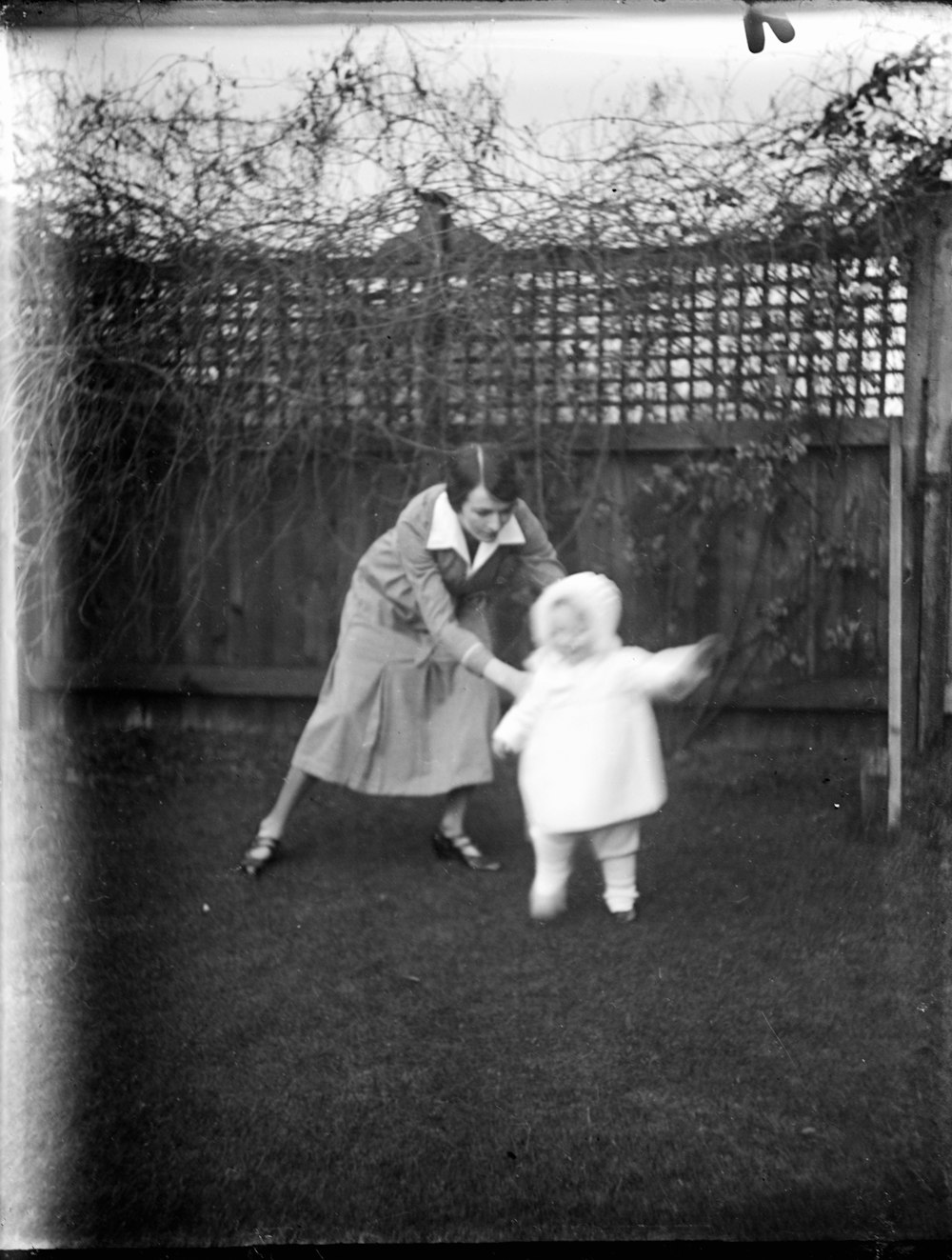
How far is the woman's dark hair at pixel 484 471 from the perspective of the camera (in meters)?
2.15

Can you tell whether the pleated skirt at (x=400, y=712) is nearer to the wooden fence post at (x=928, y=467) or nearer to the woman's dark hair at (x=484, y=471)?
the woman's dark hair at (x=484, y=471)

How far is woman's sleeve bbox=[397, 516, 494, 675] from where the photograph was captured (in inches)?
85.7

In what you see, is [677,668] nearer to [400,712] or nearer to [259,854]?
[400,712]

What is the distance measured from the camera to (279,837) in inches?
88.0

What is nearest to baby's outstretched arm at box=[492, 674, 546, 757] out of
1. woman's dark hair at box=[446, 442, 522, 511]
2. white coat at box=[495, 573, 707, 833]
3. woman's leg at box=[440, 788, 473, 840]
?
white coat at box=[495, 573, 707, 833]

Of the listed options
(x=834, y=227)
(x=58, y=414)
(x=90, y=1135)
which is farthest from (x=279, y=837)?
(x=834, y=227)

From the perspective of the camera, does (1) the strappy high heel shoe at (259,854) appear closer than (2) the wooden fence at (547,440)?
No

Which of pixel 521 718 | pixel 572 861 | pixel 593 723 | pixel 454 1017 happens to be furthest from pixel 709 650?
pixel 454 1017

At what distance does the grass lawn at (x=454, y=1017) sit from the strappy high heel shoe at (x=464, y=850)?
0.11 ft

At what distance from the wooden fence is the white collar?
2.5 inches

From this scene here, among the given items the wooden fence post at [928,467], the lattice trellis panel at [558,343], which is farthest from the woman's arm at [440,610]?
the wooden fence post at [928,467]

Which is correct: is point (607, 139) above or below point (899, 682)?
above

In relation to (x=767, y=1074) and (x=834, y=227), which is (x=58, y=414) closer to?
(x=834, y=227)

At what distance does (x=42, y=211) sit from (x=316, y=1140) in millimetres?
1861
